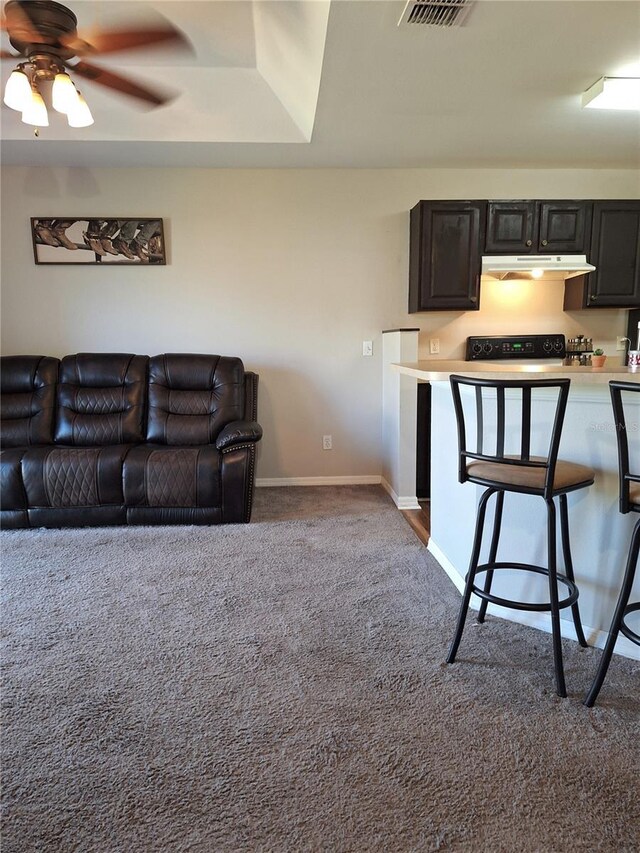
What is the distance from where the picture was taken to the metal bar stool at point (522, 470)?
1.58 m

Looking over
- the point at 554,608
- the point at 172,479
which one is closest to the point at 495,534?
the point at 554,608

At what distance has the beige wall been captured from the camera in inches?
149

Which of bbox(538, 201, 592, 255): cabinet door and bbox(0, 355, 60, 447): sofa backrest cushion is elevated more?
bbox(538, 201, 592, 255): cabinet door

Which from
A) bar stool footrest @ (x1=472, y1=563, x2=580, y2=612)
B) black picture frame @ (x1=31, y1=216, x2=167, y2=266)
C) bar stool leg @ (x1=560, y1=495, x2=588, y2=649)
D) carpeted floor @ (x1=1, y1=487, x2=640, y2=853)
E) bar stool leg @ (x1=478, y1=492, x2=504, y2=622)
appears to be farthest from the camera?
black picture frame @ (x1=31, y1=216, x2=167, y2=266)

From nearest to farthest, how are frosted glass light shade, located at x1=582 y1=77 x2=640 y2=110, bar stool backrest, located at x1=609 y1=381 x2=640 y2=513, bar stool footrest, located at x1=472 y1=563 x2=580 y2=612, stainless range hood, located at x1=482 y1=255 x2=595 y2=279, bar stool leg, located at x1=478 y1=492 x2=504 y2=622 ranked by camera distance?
bar stool backrest, located at x1=609 y1=381 x2=640 y2=513 → bar stool footrest, located at x1=472 y1=563 x2=580 y2=612 → bar stool leg, located at x1=478 y1=492 x2=504 y2=622 → frosted glass light shade, located at x1=582 y1=77 x2=640 y2=110 → stainless range hood, located at x1=482 y1=255 x2=595 y2=279

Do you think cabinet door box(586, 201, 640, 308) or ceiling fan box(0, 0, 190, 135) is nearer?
ceiling fan box(0, 0, 190, 135)

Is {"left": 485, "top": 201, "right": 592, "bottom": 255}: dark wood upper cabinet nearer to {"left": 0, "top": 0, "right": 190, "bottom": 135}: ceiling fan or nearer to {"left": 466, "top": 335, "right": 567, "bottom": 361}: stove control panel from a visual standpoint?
{"left": 466, "top": 335, "right": 567, "bottom": 361}: stove control panel

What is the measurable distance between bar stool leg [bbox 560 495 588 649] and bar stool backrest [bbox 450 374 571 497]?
0.20 metres

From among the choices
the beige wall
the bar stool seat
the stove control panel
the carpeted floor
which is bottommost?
the carpeted floor

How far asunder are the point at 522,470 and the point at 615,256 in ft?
9.46

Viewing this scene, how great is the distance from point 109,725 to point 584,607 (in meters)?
1.78

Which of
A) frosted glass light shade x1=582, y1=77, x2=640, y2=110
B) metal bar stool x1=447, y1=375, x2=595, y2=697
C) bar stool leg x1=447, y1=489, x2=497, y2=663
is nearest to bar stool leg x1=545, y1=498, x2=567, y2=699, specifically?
metal bar stool x1=447, y1=375, x2=595, y2=697

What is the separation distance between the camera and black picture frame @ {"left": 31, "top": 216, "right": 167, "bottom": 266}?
148 inches

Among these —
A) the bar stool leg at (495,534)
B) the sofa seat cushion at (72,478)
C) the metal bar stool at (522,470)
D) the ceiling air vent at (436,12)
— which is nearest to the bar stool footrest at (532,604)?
the metal bar stool at (522,470)
